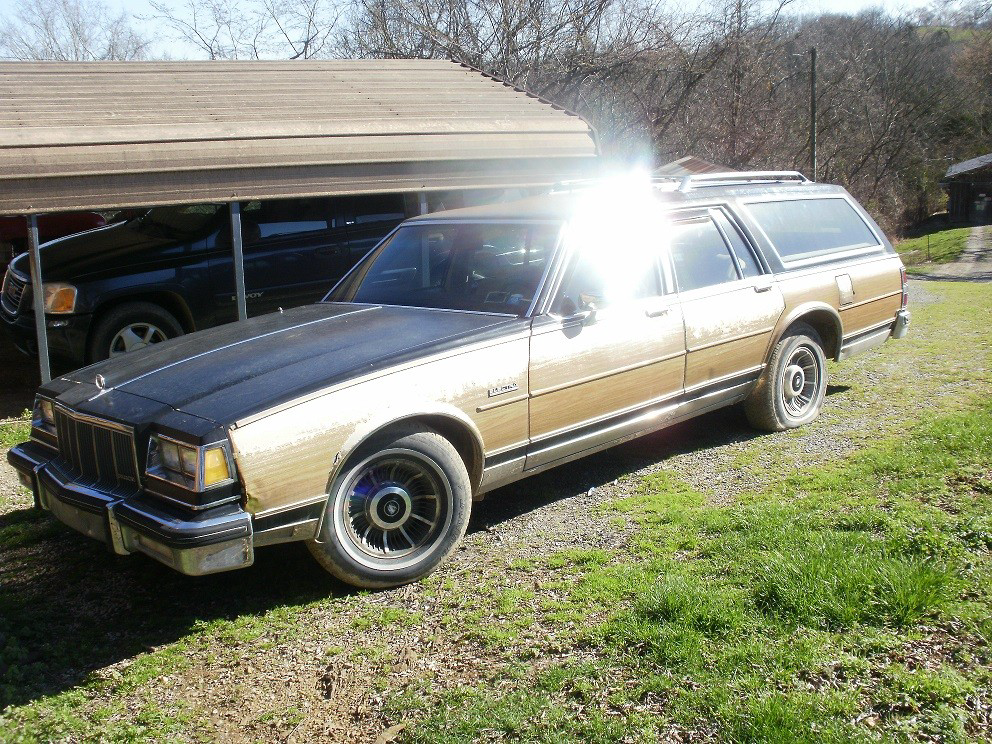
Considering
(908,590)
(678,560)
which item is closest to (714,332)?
(678,560)

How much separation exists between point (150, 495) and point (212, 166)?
4.85 m

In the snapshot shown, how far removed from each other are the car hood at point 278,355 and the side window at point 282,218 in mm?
3993

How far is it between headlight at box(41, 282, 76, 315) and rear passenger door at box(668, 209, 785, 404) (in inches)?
207

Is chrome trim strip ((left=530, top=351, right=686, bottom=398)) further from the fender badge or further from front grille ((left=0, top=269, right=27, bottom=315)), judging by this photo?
front grille ((left=0, top=269, right=27, bottom=315))

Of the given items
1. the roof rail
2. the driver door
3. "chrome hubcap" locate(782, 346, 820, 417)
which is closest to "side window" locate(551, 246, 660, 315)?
the driver door

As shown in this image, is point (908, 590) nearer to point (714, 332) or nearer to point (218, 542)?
point (714, 332)

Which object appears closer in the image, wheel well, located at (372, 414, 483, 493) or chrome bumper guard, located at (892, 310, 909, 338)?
wheel well, located at (372, 414, 483, 493)

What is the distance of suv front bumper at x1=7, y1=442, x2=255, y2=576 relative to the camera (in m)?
3.43

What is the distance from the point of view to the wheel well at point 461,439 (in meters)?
4.14

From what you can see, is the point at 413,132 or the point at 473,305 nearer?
the point at 473,305

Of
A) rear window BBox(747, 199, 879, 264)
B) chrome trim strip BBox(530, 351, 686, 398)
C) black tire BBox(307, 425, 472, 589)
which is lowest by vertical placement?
black tire BBox(307, 425, 472, 589)

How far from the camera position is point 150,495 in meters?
3.66

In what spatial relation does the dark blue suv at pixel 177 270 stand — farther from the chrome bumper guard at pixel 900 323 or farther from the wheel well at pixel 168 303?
the chrome bumper guard at pixel 900 323

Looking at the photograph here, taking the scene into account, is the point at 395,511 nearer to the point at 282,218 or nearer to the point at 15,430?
the point at 15,430
